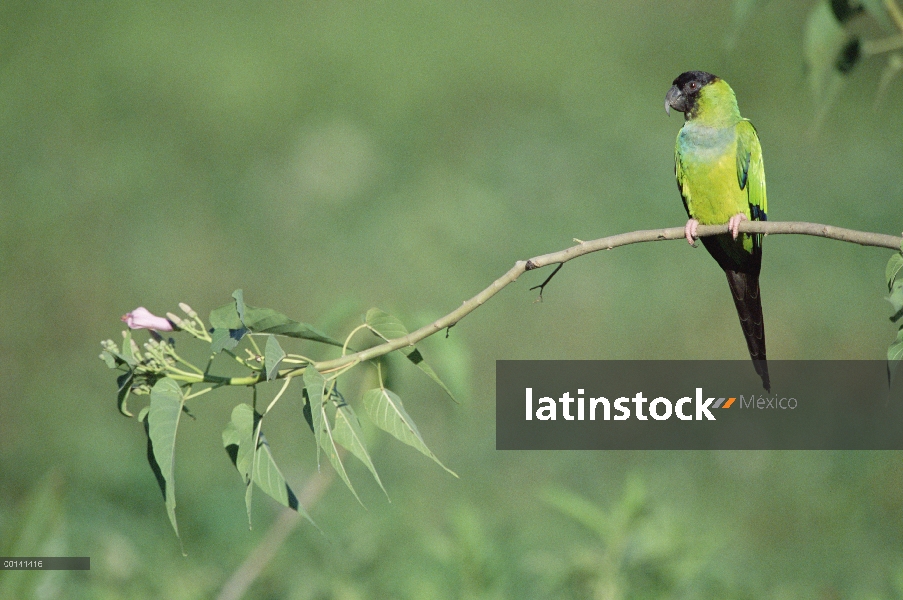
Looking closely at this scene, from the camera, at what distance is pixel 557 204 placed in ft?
18.3

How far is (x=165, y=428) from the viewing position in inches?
53.5

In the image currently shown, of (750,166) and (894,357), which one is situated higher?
(750,166)

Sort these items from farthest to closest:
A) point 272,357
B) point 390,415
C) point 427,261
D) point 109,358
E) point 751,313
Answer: point 427,261 → point 751,313 → point 390,415 → point 109,358 → point 272,357

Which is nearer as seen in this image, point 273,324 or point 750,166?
point 273,324

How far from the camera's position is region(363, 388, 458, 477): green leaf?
152cm

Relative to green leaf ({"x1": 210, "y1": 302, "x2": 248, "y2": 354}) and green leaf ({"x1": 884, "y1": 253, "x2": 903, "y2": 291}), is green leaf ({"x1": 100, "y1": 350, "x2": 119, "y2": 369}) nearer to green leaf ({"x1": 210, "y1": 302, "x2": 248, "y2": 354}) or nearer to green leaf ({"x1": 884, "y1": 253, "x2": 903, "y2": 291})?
green leaf ({"x1": 210, "y1": 302, "x2": 248, "y2": 354})

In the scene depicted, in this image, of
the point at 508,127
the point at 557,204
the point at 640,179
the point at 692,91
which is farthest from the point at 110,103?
the point at 692,91

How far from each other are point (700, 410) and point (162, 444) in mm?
3148

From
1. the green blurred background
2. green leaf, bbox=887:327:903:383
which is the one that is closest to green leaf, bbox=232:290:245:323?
the green blurred background

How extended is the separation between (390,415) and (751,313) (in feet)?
3.17

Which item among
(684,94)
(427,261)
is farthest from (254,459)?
(427,261)

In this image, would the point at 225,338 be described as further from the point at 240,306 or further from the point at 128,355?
the point at 128,355

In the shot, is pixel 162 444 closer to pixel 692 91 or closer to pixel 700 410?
pixel 692 91

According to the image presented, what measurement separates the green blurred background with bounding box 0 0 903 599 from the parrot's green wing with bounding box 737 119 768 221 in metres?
0.38
